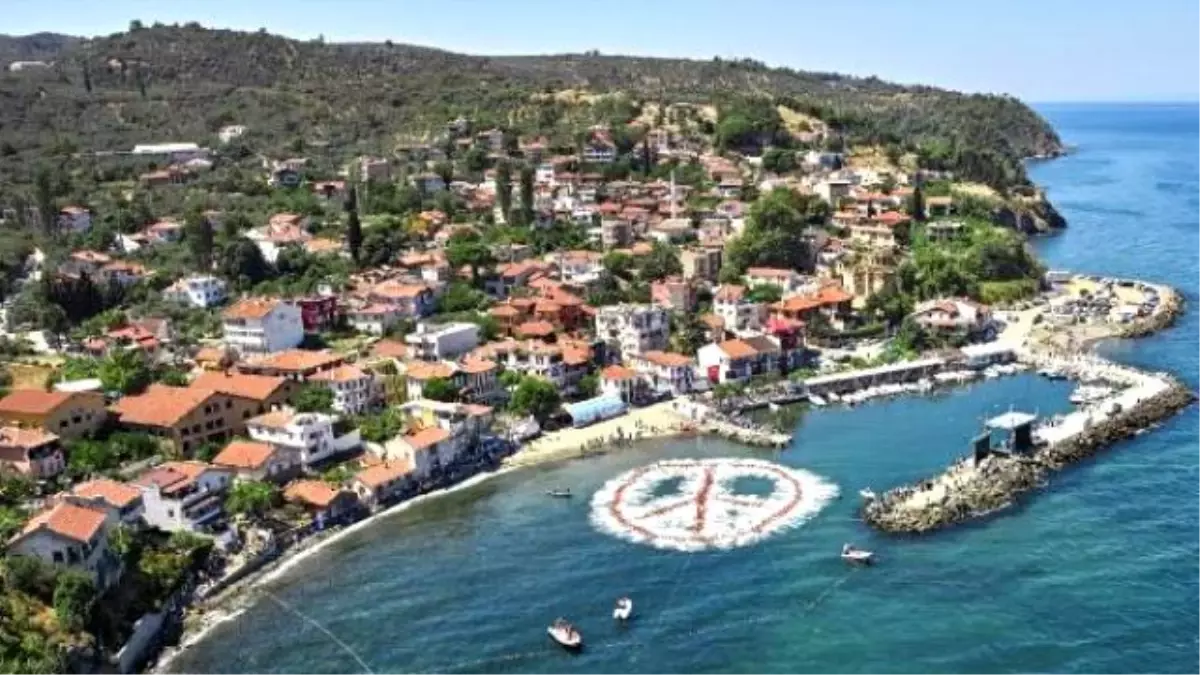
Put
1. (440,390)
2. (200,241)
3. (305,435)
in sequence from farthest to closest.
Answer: (200,241), (440,390), (305,435)

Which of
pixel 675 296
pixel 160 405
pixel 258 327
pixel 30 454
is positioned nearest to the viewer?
pixel 30 454

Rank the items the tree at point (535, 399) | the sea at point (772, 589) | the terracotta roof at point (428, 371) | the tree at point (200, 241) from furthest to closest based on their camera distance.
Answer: the tree at point (200, 241) → the terracotta roof at point (428, 371) → the tree at point (535, 399) → the sea at point (772, 589)

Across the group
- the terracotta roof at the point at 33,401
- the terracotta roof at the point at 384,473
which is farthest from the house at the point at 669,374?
the terracotta roof at the point at 33,401

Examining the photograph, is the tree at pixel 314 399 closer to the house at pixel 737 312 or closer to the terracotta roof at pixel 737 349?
the terracotta roof at pixel 737 349

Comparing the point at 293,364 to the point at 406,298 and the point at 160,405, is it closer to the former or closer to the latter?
the point at 160,405

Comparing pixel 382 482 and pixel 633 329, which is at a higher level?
pixel 633 329

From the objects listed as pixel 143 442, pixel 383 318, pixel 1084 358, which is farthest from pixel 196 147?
pixel 1084 358

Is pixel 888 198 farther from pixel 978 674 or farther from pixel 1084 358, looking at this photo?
pixel 978 674

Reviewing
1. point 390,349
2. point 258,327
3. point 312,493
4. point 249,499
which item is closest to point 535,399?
point 390,349
